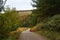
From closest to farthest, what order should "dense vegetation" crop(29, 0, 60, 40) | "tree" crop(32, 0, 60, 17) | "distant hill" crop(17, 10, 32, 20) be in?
"dense vegetation" crop(29, 0, 60, 40), "tree" crop(32, 0, 60, 17), "distant hill" crop(17, 10, 32, 20)

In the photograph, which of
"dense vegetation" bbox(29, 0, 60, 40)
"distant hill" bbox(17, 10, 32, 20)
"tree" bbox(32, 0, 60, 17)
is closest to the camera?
"dense vegetation" bbox(29, 0, 60, 40)

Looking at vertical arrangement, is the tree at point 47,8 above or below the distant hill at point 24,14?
above

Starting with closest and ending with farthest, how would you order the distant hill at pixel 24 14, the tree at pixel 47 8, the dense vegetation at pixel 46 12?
the dense vegetation at pixel 46 12
the tree at pixel 47 8
the distant hill at pixel 24 14

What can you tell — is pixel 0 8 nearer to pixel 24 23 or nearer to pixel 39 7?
pixel 39 7

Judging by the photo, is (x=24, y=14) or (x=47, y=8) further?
(x=24, y=14)

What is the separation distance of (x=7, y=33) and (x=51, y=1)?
5.04 metres

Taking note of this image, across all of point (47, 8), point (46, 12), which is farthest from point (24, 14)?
point (47, 8)

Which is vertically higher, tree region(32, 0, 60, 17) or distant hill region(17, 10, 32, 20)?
tree region(32, 0, 60, 17)

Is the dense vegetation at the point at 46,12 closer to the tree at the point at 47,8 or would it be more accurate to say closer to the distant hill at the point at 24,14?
the tree at the point at 47,8

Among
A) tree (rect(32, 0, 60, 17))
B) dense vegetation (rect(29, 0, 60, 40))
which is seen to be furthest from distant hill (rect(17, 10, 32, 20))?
tree (rect(32, 0, 60, 17))

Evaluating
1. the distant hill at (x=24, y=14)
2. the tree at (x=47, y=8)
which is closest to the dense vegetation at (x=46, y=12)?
the tree at (x=47, y=8)

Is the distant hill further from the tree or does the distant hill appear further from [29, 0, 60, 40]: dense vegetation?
the tree

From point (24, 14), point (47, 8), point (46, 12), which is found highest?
point (47, 8)

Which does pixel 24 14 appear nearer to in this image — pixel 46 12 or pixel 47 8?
pixel 46 12
